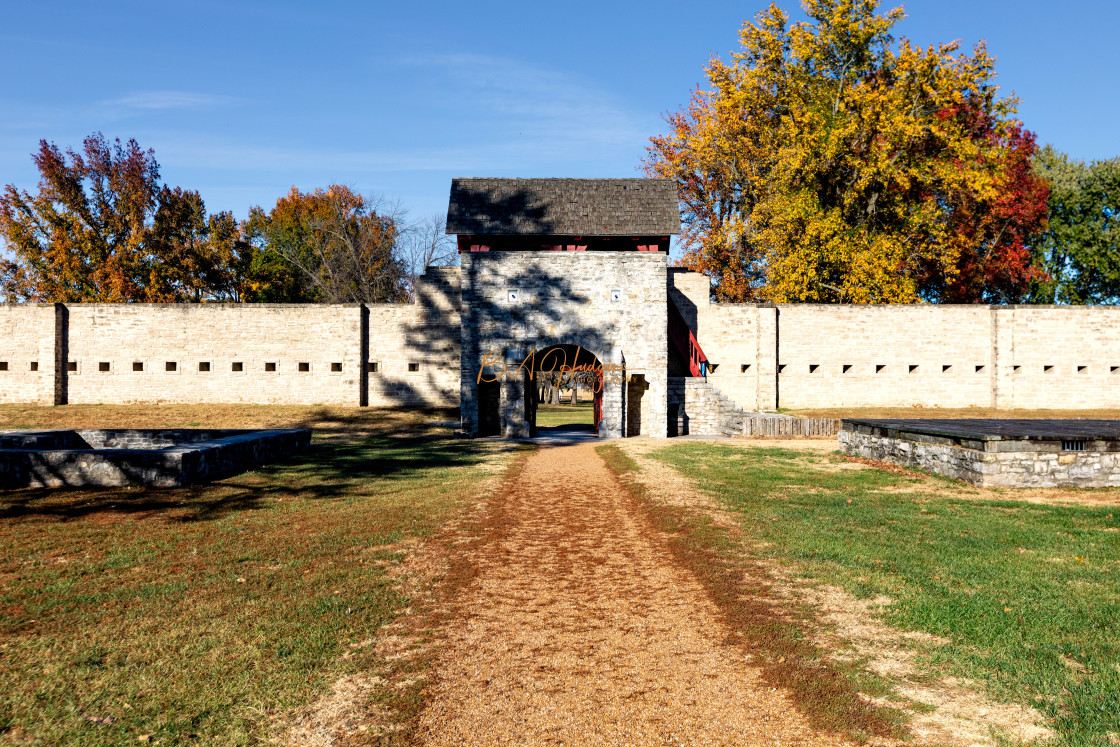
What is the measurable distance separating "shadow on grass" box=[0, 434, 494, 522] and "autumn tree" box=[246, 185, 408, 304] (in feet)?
97.1

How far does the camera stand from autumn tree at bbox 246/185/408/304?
4566cm

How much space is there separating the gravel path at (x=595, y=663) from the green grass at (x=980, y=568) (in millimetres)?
1445

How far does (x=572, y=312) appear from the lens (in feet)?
73.2

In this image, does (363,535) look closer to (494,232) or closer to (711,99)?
(494,232)

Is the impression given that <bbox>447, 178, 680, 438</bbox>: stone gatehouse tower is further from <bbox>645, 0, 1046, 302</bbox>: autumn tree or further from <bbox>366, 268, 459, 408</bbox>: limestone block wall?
<bbox>645, 0, 1046, 302</bbox>: autumn tree

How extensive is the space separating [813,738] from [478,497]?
8046 mm

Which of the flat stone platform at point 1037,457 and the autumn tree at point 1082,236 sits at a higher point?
the autumn tree at point 1082,236

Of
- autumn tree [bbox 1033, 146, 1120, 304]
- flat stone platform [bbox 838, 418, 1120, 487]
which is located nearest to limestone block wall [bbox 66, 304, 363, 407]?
flat stone platform [bbox 838, 418, 1120, 487]

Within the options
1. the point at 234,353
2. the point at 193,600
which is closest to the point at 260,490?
the point at 193,600

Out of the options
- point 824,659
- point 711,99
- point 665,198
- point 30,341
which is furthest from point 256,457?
point 711,99

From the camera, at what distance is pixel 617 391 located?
22281 millimetres

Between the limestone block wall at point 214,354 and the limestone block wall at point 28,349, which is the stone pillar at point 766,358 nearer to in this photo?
the limestone block wall at point 214,354

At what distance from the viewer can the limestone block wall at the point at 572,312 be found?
22250mm

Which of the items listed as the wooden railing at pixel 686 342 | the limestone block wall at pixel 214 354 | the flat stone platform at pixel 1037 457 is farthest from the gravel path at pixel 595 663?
the limestone block wall at pixel 214 354
